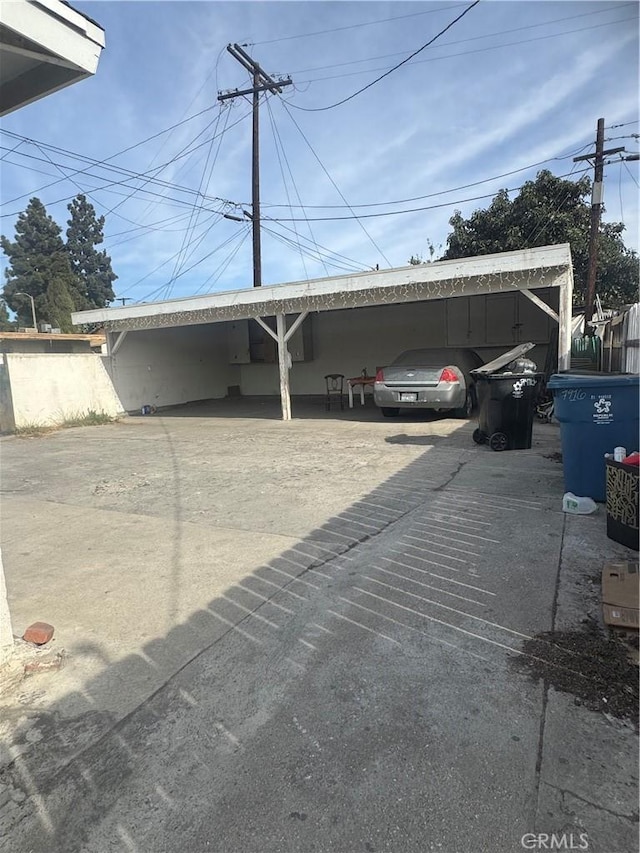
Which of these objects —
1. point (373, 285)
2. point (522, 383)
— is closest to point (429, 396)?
point (373, 285)

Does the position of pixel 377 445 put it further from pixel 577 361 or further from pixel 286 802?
pixel 577 361

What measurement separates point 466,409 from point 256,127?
12837 millimetres

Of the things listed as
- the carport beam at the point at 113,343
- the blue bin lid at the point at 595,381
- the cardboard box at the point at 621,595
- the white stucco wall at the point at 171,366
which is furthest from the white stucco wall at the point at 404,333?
the cardboard box at the point at 621,595

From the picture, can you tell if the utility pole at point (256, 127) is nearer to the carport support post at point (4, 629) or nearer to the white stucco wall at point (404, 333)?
the white stucco wall at point (404, 333)

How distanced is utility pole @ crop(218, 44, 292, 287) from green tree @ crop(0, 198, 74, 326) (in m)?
35.2

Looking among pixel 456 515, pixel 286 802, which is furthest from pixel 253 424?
pixel 286 802

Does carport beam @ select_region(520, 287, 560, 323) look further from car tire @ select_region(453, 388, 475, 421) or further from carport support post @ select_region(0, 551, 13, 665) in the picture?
carport support post @ select_region(0, 551, 13, 665)

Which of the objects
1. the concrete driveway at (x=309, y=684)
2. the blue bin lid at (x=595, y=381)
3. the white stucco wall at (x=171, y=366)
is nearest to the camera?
the concrete driveway at (x=309, y=684)

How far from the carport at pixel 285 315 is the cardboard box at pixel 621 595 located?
655cm

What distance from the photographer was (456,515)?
14.0ft

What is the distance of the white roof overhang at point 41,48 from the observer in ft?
6.89

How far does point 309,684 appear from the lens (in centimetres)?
212

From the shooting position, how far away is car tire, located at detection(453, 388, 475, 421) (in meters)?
10.0

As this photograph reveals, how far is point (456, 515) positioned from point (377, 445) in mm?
3758
